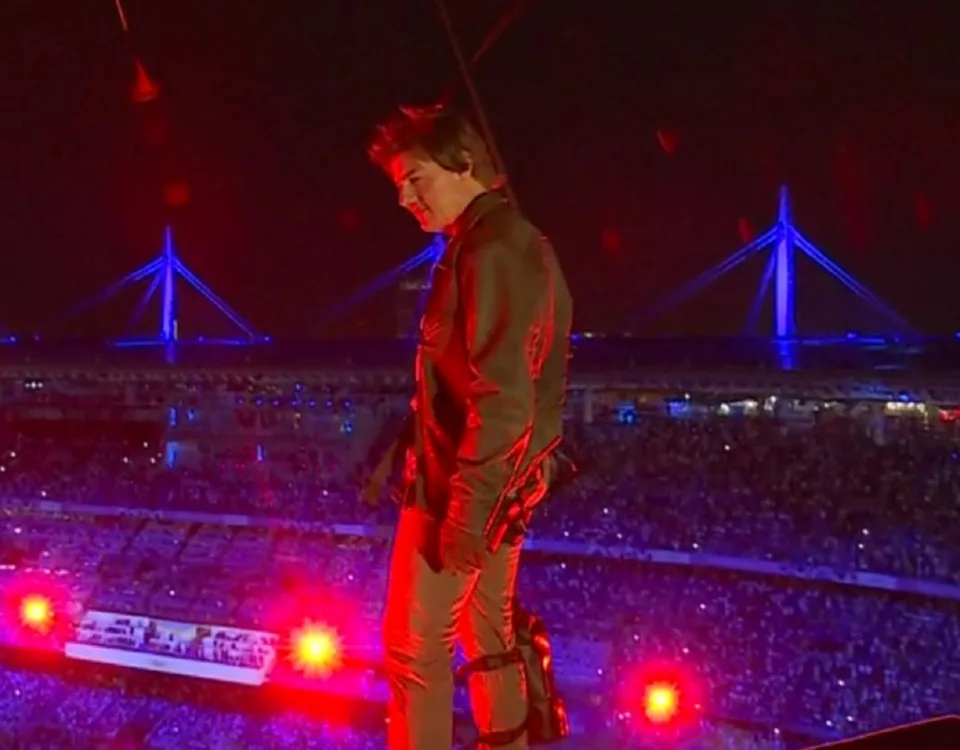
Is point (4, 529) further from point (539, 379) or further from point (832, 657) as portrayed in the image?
point (539, 379)

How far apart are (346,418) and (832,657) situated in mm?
3665

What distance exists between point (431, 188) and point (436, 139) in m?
0.08

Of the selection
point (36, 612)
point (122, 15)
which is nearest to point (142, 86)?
point (122, 15)

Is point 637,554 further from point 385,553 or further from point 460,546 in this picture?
point 460,546

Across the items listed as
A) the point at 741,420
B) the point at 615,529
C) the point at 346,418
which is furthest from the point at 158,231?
the point at 741,420

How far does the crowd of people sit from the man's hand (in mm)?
3277

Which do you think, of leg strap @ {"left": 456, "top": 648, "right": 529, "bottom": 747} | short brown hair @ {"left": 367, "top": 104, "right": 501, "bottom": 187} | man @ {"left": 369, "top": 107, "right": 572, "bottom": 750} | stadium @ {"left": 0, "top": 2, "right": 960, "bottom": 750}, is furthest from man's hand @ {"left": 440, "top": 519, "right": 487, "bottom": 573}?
stadium @ {"left": 0, "top": 2, "right": 960, "bottom": 750}

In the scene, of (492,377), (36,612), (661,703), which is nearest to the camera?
(492,377)

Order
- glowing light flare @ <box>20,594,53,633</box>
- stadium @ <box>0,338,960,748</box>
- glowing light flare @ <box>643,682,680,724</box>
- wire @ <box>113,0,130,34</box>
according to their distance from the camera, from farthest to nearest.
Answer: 1. glowing light flare @ <box>20,594,53,633</box>
2. stadium @ <box>0,338,960,748</box>
3. wire @ <box>113,0,130,34</box>
4. glowing light flare @ <box>643,682,680,724</box>

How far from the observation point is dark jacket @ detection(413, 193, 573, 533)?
5.44 ft

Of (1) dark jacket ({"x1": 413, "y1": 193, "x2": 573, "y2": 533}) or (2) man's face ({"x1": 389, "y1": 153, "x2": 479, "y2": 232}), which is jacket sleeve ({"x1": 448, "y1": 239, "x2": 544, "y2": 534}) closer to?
(1) dark jacket ({"x1": 413, "y1": 193, "x2": 573, "y2": 533})

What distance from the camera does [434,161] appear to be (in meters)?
1.75

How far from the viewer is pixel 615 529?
7203 mm

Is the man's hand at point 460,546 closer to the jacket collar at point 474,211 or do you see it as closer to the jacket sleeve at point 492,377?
the jacket sleeve at point 492,377
